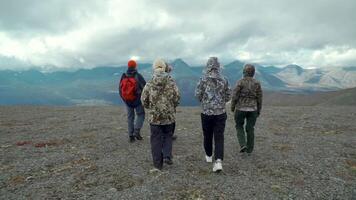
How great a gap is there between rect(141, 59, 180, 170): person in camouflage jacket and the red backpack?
3320mm

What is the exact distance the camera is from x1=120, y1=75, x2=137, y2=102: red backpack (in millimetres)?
15068

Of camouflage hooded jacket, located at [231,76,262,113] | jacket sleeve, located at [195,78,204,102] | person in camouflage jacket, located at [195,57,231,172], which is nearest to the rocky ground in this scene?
person in camouflage jacket, located at [195,57,231,172]

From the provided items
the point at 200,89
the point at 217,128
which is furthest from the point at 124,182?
the point at 200,89

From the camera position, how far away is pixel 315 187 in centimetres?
1026

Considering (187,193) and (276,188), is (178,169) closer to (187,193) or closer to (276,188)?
(187,193)

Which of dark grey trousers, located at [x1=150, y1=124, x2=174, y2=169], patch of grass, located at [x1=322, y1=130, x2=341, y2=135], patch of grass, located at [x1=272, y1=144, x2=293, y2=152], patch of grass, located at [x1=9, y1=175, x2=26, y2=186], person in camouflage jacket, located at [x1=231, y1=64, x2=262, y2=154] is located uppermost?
person in camouflage jacket, located at [x1=231, y1=64, x2=262, y2=154]

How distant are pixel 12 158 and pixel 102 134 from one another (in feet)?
20.1

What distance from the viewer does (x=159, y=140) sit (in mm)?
11773

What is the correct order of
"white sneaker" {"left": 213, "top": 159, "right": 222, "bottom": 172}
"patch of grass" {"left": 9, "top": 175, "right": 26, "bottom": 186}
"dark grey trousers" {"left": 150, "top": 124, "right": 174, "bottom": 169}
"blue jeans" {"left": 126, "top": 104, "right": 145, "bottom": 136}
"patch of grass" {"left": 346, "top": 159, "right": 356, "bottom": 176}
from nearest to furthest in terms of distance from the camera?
"patch of grass" {"left": 9, "top": 175, "right": 26, "bottom": 186} < "white sneaker" {"left": 213, "top": 159, "right": 222, "bottom": 172} < "dark grey trousers" {"left": 150, "top": 124, "right": 174, "bottom": 169} < "patch of grass" {"left": 346, "top": 159, "right": 356, "bottom": 176} < "blue jeans" {"left": 126, "top": 104, "right": 145, "bottom": 136}

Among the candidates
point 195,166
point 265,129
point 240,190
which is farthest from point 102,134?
point 240,190

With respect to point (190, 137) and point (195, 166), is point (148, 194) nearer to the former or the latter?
point (195, 166)

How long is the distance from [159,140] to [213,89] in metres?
2.66

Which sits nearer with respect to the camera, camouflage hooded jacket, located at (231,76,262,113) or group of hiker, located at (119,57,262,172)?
group of hiker, located at (119,57,262,172)

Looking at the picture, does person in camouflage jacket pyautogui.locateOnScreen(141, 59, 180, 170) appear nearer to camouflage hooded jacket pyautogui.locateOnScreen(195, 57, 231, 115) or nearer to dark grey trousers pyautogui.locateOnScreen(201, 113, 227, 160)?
camouflage hooded jacket pyautogui.locateOnScreen(195, 57, 231, 115)
